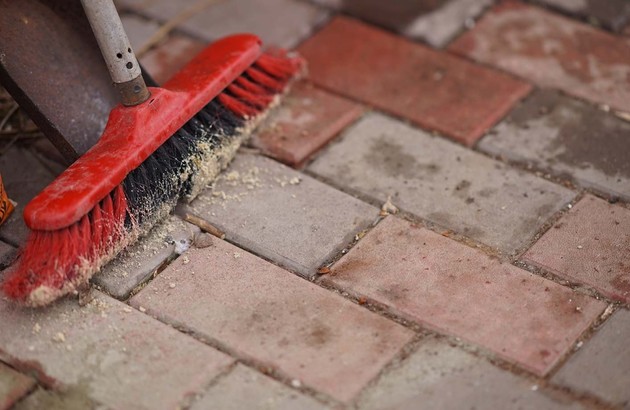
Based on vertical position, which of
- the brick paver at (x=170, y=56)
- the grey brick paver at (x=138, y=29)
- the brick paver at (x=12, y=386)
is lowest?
the brick paver at (x=170, y=56)

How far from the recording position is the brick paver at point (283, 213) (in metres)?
2.34

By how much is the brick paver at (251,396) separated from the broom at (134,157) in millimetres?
425

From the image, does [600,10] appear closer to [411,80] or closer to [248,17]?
[411,80]

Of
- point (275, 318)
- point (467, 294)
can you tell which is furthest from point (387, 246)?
point (275, 318)

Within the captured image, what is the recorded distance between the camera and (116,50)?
92.0 inches

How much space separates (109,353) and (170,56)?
126cm

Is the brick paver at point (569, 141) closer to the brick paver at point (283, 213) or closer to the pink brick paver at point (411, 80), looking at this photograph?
the pink brick paver at point (411, 80)

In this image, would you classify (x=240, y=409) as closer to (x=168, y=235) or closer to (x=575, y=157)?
(x=168, y=235)

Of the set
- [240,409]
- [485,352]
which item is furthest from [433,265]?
[240,409]

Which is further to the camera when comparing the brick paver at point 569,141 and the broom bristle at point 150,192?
the brick paver at point 569,141

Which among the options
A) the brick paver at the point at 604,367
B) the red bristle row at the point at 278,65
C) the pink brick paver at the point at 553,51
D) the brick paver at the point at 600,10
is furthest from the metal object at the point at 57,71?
the brick paver at the point at 600,10

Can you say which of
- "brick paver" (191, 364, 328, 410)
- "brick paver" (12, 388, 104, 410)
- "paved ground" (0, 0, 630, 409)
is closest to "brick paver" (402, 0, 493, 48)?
"paved ground" (0, 0, 630, 409)

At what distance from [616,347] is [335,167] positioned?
0.91 meters

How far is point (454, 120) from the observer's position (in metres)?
2.78
